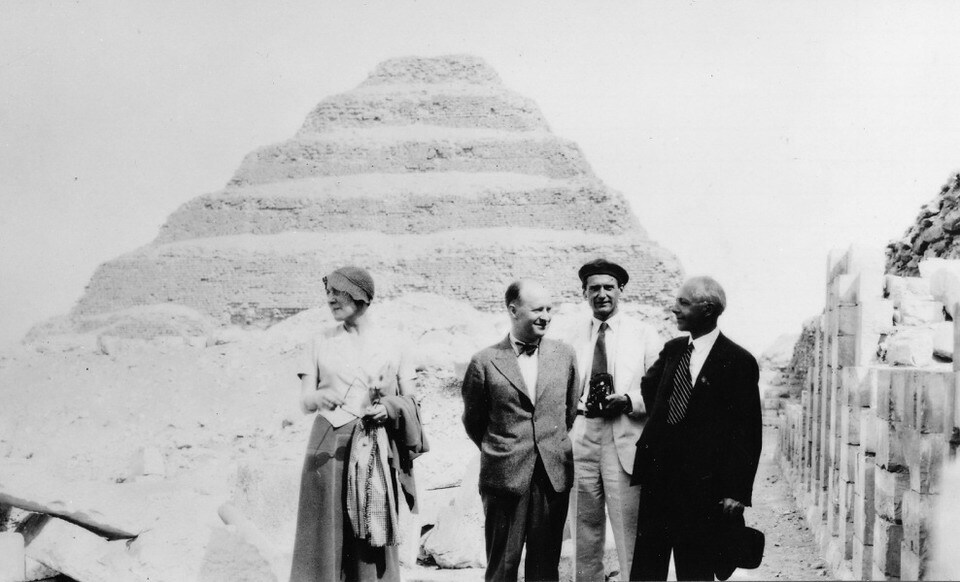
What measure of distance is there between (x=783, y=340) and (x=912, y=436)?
23203mm

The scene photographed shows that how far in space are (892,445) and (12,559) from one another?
4562mm

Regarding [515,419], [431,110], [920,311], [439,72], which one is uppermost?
[439,72]

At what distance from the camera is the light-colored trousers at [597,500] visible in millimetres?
4988

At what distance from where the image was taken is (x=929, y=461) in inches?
170

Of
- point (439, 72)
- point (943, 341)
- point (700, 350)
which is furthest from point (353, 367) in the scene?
point (439, 72)

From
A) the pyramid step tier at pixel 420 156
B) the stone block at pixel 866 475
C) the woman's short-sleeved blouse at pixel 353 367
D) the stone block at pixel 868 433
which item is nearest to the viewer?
the woman's short-sleeved blouse at pixel 353 367

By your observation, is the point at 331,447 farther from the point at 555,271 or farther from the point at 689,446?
the point at 555,271

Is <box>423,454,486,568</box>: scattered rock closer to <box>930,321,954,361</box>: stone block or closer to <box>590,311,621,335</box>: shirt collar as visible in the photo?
<box>590,311,621,335</box>: shirt collar

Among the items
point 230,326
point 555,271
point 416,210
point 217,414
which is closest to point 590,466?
point 217,414

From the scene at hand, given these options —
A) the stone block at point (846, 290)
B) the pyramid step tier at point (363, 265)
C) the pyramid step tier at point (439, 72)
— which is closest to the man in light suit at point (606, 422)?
the stone block at point (846, 290)

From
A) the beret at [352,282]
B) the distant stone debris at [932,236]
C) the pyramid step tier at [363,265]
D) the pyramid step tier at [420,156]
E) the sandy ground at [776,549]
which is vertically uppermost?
the pyramid step tier at [420,156]

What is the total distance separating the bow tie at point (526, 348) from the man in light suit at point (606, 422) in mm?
358

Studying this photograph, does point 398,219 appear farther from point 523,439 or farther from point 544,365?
point 523,439

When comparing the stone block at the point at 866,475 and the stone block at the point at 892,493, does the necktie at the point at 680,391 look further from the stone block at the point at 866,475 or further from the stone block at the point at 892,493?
the stone block at the point at 866,475
